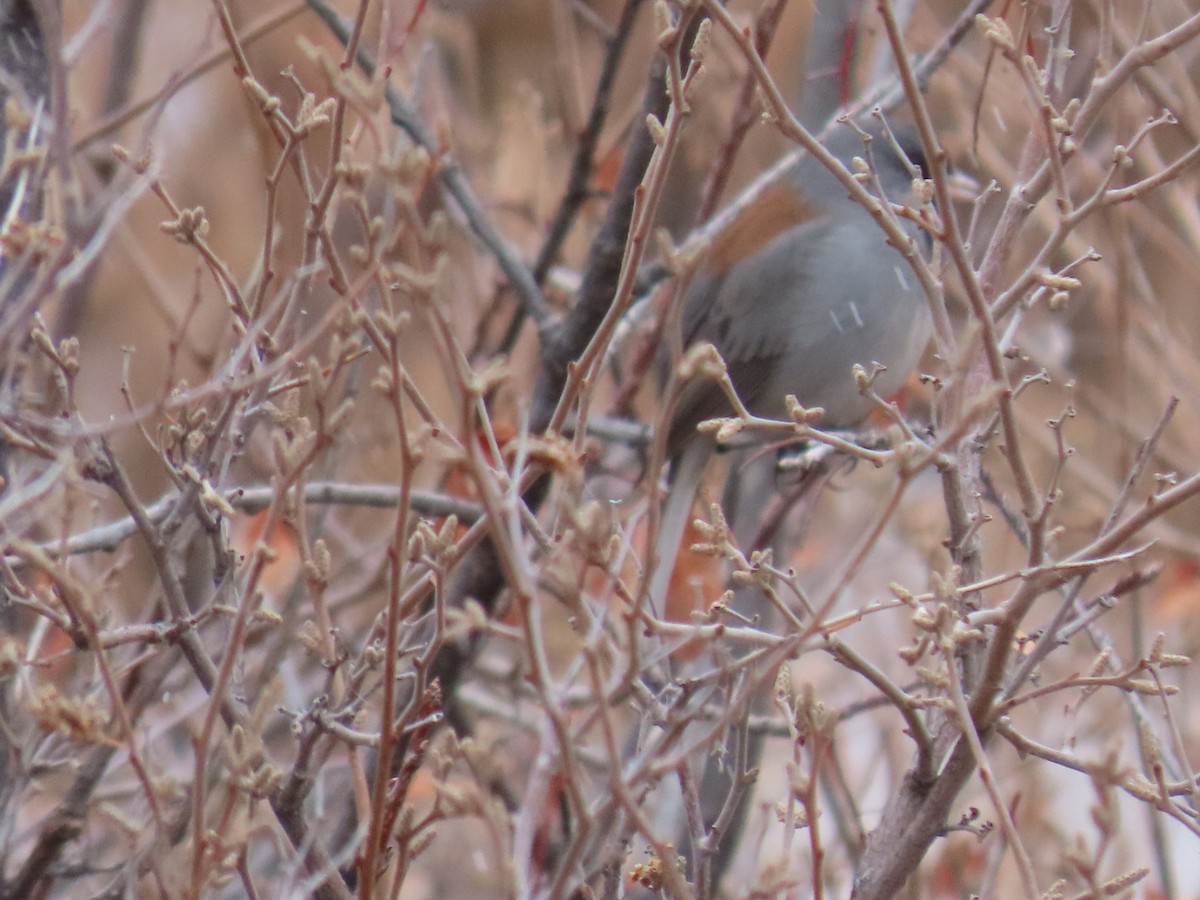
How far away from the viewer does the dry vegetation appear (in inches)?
43.5

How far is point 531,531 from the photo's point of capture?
1.37m

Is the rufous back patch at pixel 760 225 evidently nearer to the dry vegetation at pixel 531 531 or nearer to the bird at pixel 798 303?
the bird at pixel 798 303

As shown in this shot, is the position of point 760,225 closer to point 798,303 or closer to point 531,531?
point 798,303

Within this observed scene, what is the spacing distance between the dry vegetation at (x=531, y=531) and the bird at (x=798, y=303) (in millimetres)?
203

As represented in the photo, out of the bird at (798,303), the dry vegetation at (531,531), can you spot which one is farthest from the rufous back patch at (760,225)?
the dry vegetation at (531,531)

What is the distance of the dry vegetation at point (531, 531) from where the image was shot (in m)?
1.11

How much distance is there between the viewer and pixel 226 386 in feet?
4.27

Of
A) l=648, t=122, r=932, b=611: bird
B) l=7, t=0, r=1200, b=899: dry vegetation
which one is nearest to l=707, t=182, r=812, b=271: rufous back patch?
l=648, t=122, r=932, b=611: bird

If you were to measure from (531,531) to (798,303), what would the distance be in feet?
7.43

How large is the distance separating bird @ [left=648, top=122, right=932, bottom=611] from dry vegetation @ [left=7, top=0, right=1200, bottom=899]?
0.67 feet

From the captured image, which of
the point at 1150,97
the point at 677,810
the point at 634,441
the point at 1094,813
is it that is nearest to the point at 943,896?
the point at 677,810

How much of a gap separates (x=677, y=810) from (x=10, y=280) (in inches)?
→ 73.0

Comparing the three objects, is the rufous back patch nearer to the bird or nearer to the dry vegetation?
the bird

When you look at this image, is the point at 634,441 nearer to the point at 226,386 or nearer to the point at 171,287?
the point at 226,386
